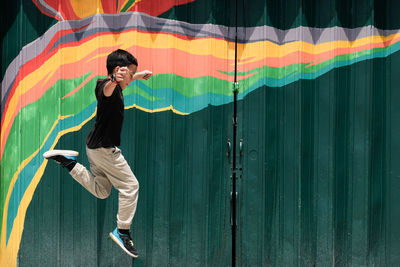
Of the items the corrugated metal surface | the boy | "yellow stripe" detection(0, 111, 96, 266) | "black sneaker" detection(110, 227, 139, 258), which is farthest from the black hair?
"black sneaker" detection(110, 227, 139, 258)

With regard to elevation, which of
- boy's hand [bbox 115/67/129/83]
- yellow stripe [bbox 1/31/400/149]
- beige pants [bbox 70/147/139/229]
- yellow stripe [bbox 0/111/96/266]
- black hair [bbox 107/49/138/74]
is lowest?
yellow stripe [bbox 0/111/96/266]

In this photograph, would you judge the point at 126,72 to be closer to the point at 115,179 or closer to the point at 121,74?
the point at 121,74

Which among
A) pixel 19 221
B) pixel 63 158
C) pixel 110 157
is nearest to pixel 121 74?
pixel 110 157

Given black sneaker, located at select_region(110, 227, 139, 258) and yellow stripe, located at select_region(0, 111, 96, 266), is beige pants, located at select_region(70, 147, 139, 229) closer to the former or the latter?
black sneaker, located at select_region(110, 227, 139, 258)

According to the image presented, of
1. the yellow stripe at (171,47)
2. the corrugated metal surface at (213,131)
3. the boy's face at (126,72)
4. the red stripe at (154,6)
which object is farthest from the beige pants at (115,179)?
the red stripe at (154,6)

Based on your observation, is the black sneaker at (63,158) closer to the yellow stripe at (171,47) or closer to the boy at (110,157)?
the boy at (110,157)

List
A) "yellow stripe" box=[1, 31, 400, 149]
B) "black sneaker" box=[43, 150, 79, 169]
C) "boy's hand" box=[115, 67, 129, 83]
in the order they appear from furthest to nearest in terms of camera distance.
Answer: "yellow stripe" box=[1, 31, 400, 149]
"black sneaker" box=[43, 150, 79, 169]
"boy's hand" box=[115, 67, 129, 83]

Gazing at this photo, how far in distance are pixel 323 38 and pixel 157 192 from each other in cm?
245

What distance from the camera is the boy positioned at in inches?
123

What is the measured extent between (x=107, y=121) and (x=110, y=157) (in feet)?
0.98

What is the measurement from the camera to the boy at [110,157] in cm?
312

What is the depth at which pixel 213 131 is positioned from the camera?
4.13 meters

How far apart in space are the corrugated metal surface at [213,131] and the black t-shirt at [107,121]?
0.89 m

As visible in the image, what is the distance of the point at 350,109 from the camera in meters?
4.17
